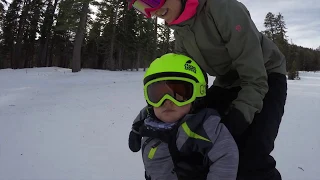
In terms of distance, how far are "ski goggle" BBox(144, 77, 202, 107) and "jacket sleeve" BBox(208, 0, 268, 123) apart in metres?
0.30

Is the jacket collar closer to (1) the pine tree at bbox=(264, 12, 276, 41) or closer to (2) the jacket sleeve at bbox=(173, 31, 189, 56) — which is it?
(2) the jacket sleeve at bbox=(173, 31, 189, 56)

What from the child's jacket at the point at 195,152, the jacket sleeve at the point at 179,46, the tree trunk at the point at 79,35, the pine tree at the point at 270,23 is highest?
A: the pine tree at the point at 270,23

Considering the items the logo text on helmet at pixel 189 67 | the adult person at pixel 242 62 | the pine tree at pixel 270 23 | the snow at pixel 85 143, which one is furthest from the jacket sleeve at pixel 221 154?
the pine tree at pixel 270 23

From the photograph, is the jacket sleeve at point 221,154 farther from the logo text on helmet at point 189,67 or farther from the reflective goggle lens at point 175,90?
the logo text on helmet at point 189,67

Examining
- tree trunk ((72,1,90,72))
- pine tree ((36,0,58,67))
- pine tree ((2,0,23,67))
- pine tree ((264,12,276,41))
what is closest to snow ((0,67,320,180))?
tree trunk ((72,1,90,72))

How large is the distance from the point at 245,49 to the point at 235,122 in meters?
0.48

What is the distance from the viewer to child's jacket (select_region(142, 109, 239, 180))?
159cm

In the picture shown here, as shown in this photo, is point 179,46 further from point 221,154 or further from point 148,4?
point 221,154

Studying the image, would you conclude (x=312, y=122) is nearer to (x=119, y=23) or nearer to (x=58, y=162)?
(x=58, y=162)

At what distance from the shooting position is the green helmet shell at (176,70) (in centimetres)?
179

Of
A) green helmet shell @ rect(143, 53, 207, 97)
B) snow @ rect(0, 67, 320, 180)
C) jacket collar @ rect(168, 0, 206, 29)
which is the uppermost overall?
jacket collar @ rect(168, 0, 206, 29)

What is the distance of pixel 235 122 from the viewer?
1.68 m

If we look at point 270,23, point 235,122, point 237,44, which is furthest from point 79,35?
point 270,23

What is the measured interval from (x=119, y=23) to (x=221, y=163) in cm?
2974
